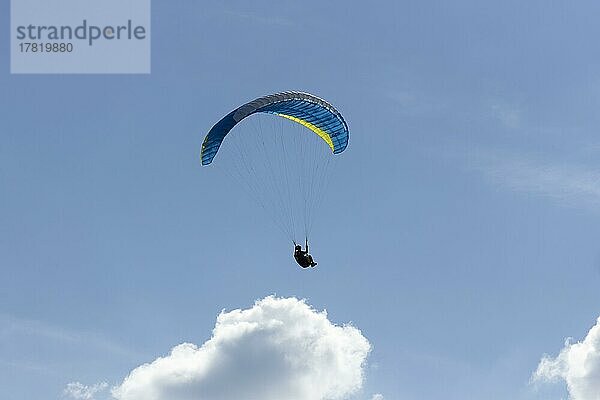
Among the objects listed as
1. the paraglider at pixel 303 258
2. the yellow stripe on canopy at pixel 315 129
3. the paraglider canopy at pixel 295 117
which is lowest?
the paraglider at pixel 303 258

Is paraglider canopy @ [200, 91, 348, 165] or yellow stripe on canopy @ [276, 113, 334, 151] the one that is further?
yellow stripe on canopy @ [276, 113, 334, 151]

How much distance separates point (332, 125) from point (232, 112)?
26.1ft

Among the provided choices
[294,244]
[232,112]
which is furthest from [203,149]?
[294,244]

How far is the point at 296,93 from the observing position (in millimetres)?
74000

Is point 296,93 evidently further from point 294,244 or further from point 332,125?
point 294,244

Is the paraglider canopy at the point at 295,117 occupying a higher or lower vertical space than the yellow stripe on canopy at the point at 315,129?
lower

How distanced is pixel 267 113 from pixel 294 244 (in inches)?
357

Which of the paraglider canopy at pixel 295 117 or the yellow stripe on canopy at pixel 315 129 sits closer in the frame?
the paraglider canopy at pixel 295 117

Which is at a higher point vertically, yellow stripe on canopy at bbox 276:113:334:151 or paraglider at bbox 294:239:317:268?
yellow stripe on canopy at bbox 276:113:334:151

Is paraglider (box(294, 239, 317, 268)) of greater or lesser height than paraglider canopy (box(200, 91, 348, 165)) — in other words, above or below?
below

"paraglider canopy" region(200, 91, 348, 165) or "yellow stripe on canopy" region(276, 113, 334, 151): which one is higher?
"yellow stripe on canopy" region(276, 113, 334, 151)

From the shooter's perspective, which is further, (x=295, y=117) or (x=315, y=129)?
(x=315, y=129)

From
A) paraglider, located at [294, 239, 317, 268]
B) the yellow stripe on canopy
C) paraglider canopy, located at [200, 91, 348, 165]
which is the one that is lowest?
paraglider, located at [294, 239, 317, 268]

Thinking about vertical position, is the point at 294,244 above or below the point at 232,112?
below
